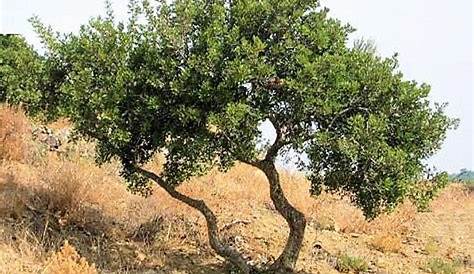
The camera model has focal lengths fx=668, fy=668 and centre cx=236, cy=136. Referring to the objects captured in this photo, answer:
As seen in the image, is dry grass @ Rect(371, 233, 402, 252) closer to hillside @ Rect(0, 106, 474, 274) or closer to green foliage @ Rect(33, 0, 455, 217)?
hillside @ Rect(0, 106, 474, 274)

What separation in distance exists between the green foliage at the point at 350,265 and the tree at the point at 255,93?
134 inches

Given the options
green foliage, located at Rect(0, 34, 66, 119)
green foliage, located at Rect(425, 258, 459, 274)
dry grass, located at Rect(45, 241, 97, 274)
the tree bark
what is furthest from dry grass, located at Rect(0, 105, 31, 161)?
green foliage, located at Rect(425, 258, 459, 274)

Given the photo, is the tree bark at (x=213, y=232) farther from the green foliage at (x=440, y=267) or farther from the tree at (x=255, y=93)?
the green foliage at (x=440, y=267)

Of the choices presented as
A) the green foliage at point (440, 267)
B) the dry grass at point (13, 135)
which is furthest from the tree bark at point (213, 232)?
the dry grass at point (13, 135)

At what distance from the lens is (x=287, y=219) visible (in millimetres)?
10336

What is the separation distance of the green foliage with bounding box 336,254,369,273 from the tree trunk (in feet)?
7.37

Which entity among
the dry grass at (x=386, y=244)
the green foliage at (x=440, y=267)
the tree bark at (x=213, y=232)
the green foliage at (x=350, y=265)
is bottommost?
the tree bark at (x=213, y=232)

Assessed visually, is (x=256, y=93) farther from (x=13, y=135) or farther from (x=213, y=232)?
(x=13, y=135)

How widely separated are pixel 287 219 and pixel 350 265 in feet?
9.16

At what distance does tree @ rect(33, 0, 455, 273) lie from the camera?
8469 mm

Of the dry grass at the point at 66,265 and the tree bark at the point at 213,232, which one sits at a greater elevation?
the tree bark at the point at 213,232

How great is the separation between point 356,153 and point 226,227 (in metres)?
5.39

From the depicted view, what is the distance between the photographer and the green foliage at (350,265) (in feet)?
40.9

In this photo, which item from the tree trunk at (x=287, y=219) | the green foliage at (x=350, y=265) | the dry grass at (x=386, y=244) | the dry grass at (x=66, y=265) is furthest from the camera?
the dry grass at (x=386, y=244)
